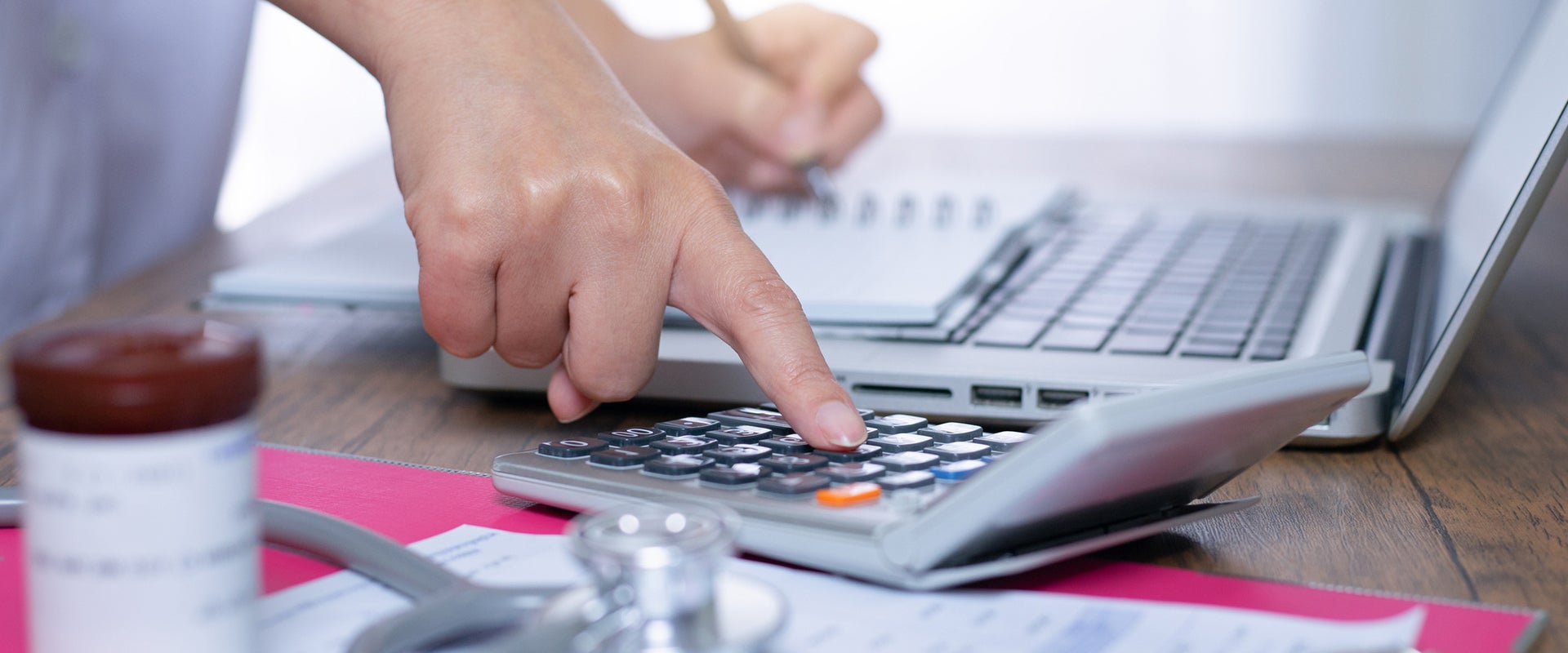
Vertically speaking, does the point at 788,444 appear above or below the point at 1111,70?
below

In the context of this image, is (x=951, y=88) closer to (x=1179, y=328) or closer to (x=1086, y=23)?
(x=1086, y=23)

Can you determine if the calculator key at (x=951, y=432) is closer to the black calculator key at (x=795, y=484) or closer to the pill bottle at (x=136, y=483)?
the black calculator key at (x=795, y=484)

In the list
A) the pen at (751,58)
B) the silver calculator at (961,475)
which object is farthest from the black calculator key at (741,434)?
the pen at (751,58)

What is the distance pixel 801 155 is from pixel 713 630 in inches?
33.1

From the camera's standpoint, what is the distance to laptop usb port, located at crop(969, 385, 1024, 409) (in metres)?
0.55

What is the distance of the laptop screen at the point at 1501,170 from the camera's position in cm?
52

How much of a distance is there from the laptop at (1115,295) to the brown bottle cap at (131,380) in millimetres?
331

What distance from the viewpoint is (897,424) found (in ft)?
1.57

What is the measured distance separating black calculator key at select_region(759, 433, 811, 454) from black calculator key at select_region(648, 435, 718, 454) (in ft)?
0.06

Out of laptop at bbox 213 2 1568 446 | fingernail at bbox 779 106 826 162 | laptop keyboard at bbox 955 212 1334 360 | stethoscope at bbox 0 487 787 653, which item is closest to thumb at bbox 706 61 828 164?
fingernail at bbox 779 106 826 162

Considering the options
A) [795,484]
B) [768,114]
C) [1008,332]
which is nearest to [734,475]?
[795,484]

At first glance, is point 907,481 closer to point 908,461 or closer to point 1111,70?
point 908,461

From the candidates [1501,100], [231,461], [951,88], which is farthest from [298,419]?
[951,88]

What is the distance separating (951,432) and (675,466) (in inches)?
4.1
